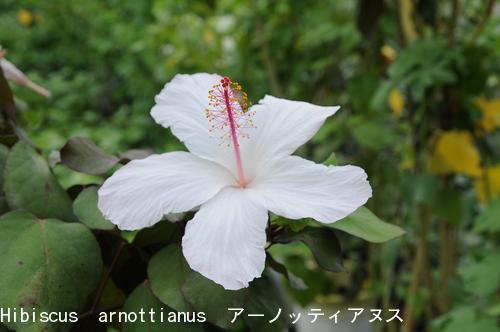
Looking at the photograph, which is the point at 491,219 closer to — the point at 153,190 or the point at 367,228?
the point at 367,228

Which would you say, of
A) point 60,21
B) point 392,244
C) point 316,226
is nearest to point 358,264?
point 392,244

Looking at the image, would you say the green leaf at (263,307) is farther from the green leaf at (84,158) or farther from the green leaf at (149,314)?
the green leaf at (84,158)

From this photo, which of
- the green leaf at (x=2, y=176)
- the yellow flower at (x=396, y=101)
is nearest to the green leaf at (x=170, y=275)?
the green leaf at (x=2, y=176)

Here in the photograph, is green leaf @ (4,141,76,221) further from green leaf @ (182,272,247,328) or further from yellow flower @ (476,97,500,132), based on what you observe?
yellow flower @ (476,97,500,132)

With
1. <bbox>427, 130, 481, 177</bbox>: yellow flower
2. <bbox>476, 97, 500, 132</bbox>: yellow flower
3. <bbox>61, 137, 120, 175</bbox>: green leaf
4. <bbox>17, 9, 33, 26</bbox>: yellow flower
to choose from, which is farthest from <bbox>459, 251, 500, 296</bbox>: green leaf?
<bbox>17, 9, 33, 26</bbox>: yellow flower

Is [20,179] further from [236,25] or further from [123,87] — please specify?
[123,87]

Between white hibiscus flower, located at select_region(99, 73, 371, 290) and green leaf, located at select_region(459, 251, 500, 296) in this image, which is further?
green leaf, located at select_region(459, 251, 500, 296)
